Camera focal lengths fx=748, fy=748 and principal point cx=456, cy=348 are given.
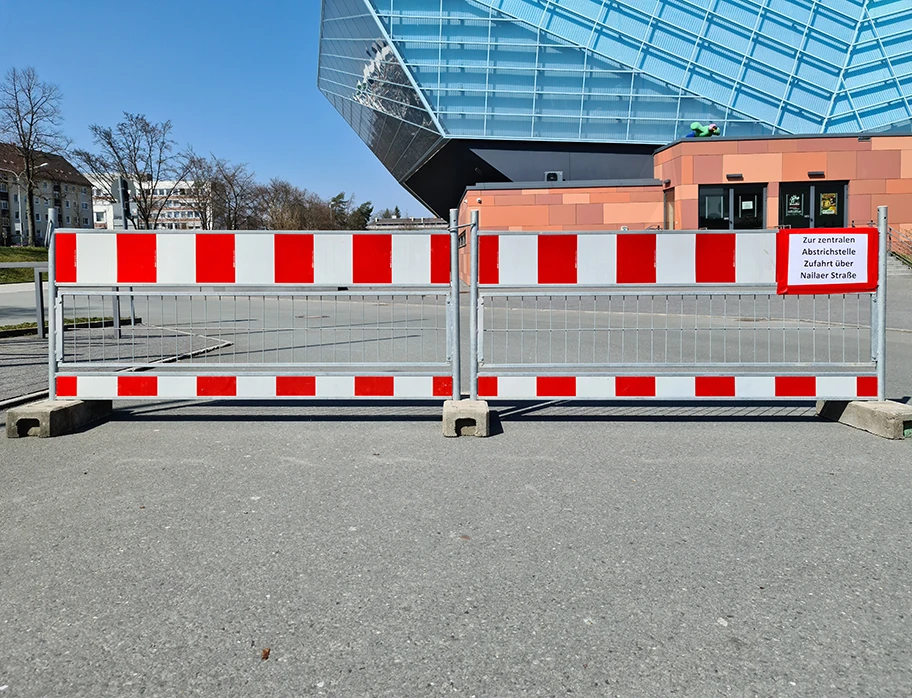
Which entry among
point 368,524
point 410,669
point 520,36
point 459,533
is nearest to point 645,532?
point 459,533

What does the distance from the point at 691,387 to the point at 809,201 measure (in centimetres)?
2922

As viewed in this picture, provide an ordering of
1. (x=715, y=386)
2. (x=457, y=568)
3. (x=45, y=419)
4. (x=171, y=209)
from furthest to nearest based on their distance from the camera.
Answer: (x=171, y=209) < (x=715, y=386) < (x=45, y=419) < (x=457, y=568)

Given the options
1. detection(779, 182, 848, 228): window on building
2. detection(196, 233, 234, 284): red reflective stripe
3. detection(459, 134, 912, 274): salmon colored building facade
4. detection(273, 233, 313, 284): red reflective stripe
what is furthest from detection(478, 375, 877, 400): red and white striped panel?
detection(779, 182, 848, 228): window on building

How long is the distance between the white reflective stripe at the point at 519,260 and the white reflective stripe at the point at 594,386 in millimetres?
882

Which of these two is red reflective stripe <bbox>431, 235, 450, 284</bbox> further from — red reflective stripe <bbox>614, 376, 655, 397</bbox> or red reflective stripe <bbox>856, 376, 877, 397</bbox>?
red reflective stripe <bbox>856, 376, 877, 397</bbox>

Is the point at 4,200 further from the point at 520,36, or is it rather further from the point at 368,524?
the point at 368,524

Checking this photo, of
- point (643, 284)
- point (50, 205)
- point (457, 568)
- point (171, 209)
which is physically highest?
point (171, 209)

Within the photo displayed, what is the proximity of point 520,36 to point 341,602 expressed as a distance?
3920 centimetres

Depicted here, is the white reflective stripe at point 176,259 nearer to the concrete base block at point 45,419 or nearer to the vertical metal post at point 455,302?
the concrete base block at point 45,419

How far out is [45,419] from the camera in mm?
5699

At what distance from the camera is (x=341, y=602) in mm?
2924

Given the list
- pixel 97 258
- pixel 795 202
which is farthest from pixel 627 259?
pixel 795 202

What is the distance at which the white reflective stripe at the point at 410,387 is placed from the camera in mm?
6043

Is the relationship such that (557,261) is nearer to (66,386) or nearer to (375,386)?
(375,386)
